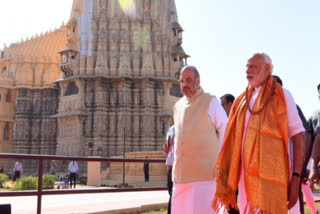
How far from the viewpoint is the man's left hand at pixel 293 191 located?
380 cm

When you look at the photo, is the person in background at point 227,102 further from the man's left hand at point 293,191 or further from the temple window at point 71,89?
the temple window at point 71,89

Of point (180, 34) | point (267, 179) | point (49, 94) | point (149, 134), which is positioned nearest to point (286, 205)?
point (267, 179)

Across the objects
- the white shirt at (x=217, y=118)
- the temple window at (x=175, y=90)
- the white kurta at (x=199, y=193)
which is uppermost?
the temple window at (x=175, y=90)

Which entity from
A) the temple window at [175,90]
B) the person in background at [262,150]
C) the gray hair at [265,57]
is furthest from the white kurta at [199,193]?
the temple window at [175,90]

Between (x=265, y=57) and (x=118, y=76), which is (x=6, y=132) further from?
(x=265, y=57)

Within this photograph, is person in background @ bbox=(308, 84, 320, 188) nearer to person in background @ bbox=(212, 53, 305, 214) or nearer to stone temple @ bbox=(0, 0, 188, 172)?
person in background @ bbox=(212, 53, 305, 214)

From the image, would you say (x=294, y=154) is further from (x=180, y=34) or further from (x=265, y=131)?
(x=180, y=34)

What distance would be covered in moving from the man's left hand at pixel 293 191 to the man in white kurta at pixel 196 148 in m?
1.41

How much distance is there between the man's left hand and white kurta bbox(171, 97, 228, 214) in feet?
4.59

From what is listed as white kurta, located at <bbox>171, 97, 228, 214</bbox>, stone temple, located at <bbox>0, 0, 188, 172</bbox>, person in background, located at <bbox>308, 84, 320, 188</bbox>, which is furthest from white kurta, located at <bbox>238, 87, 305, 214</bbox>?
stone temple, located at <bbox>0, 0, 188, 172</bbox>

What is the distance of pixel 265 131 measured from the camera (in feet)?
12.8

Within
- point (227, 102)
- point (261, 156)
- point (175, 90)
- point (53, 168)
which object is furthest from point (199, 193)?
point (175, 90)

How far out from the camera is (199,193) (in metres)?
5.11

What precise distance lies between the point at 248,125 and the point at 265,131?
22 cm
